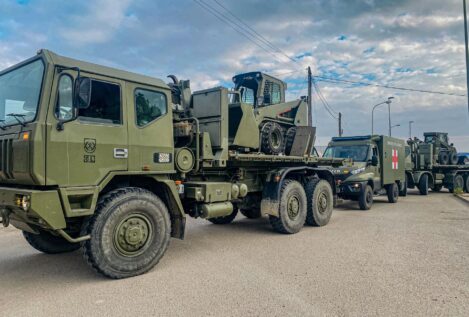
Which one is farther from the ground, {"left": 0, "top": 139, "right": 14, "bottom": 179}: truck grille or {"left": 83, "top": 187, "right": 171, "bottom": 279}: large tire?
{"left": 0, "top": 139, "right": 14, "bottom": 179}: truck grille

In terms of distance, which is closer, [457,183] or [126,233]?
[126,233]

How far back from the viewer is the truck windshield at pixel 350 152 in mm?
12823

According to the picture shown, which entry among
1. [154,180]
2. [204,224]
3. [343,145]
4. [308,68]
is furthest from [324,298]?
[308,68]

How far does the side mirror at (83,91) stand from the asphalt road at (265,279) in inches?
91.1

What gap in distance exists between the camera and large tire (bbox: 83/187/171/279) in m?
4.62

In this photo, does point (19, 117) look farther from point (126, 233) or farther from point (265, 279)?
point (265, 279)

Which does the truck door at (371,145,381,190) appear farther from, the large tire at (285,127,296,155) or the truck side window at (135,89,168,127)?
the truck side window at (135,89,168,127)

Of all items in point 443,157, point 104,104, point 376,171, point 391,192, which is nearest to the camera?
point 104,104

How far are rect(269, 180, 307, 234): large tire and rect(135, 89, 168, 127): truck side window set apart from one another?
339cm

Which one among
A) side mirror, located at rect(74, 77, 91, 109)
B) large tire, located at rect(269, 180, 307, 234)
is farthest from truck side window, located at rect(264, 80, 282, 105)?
side mirror, located at rect(74, 77, 91, 109)

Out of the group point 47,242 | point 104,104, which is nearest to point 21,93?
point 104,104

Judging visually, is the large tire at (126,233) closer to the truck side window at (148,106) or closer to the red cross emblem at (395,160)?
the truck side window at (148,106)

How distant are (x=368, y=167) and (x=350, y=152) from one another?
96 centimetres

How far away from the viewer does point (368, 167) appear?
12.6m
